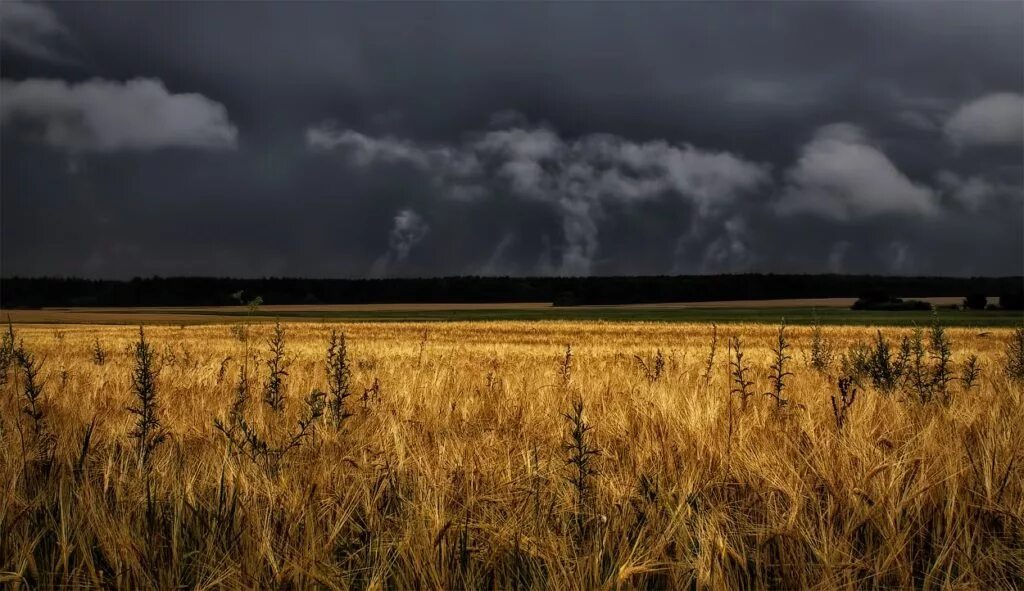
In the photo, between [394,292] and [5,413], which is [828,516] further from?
[394,292]

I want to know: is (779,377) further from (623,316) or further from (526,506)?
(623,316)

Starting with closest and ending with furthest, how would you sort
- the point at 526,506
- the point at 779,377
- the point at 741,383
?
the point at 526,506 → the point at 779,377 → the point at 741,383

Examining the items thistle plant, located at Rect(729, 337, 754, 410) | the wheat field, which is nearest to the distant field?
thistle plant, located at Rect(729, 337, 754, 410)

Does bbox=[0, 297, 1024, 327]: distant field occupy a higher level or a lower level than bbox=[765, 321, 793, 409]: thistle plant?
lower

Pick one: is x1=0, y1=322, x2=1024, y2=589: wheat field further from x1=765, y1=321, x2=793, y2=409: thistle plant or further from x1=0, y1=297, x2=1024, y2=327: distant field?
x1=0, y1=297, x2=1024, y2=327: distant field

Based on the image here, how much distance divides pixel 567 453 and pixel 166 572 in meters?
2.32

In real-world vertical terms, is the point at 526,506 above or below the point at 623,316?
above

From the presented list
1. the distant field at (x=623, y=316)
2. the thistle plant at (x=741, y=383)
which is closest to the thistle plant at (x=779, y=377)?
the thistle plant at (x=741, y=383)

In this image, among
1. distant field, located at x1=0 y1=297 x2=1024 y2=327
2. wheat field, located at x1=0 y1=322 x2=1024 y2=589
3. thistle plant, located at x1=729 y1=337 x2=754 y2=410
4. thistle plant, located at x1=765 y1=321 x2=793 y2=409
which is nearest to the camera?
wheat field, located at x1=0 y1=322 x2=1024 y2=589

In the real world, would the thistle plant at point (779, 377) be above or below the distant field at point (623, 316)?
above

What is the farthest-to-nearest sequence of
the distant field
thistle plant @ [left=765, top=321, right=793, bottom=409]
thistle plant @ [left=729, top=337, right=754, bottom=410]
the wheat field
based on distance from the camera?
the distant field
thistle plant @ [left=729, top=337, right=754, bottom=410]
thistle plant @ [left=765, top=321, right=793, bottom=409]
the wheat field

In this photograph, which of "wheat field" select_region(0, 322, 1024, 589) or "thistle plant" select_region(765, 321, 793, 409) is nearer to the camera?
"wheat field" select_region(0, 322, 1024, 589)

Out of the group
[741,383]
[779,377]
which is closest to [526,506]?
[779,377]

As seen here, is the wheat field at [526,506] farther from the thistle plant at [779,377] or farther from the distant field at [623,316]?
the distant field at [623,316]
